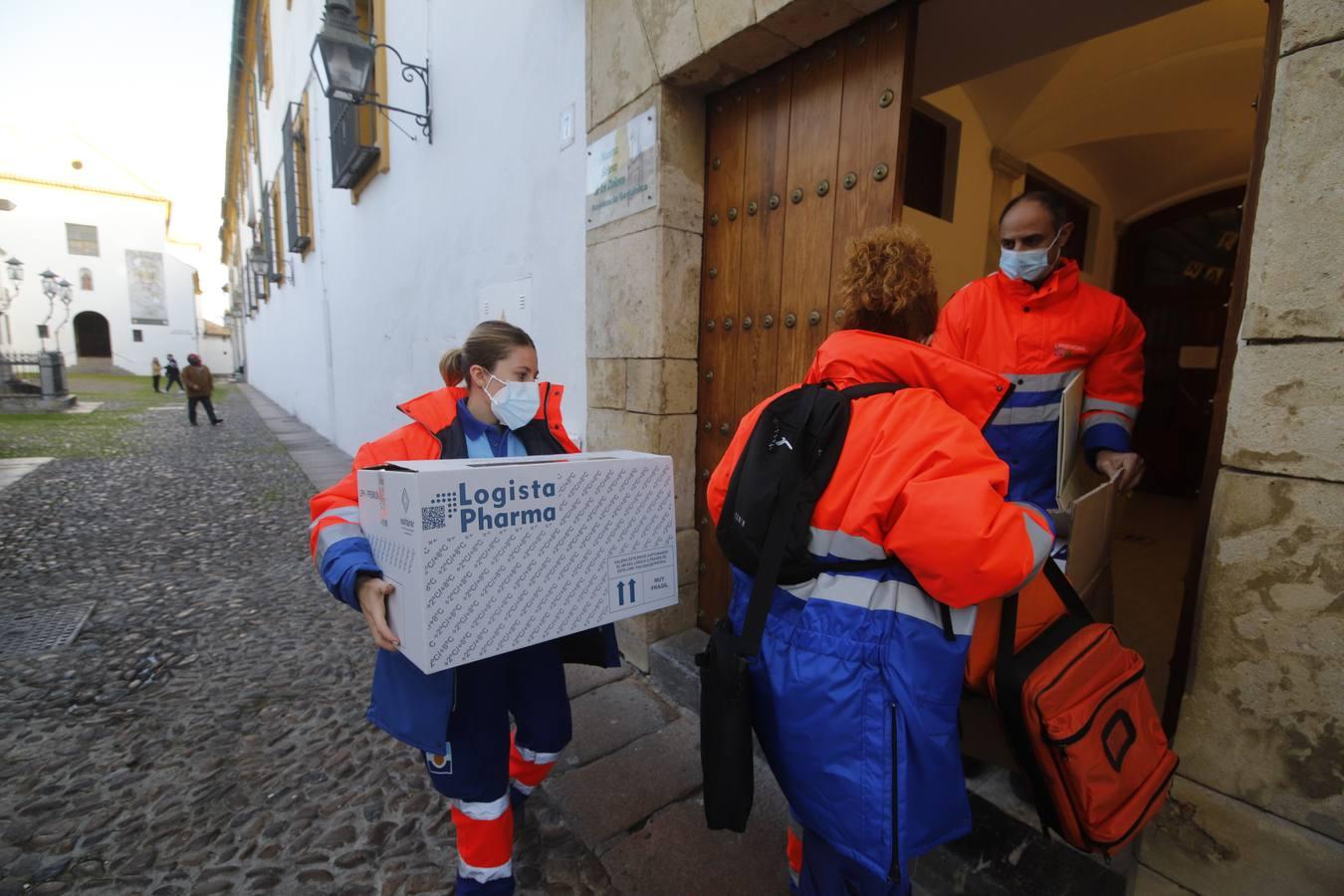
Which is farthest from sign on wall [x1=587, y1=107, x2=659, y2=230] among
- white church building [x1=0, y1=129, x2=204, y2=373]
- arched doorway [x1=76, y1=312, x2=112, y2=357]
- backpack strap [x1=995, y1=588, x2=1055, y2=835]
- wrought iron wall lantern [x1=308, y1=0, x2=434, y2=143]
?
arched doorway [x1=76, y1=312, x2=112, y2=357]

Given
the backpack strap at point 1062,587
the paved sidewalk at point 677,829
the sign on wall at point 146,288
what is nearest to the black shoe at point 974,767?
the paved sidewalk at point 677,829

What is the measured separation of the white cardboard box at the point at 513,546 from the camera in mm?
1181

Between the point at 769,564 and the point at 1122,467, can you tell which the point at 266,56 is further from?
the point at 1122,467

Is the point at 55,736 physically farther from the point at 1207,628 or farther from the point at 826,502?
the point at 1207,628

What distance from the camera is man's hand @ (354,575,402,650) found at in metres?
1.28

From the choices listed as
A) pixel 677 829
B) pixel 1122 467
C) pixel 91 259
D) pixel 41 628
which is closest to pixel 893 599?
pixel 1122 467

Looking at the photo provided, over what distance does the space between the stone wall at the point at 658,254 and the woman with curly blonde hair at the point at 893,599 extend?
5.07 ft

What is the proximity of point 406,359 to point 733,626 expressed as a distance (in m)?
5.15

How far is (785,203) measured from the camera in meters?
2.40

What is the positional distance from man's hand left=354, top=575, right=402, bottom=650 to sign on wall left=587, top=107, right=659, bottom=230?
6.48 ft

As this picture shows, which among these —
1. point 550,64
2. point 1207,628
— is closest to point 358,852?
point 1207,628

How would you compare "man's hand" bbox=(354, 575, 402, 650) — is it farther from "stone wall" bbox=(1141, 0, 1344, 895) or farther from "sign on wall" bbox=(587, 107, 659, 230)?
"sign on wall" bbox=(587, 107, 659, 230)

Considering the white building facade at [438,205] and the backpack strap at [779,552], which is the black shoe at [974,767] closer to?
the backpack strap at [779,552]

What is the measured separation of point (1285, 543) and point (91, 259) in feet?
160
